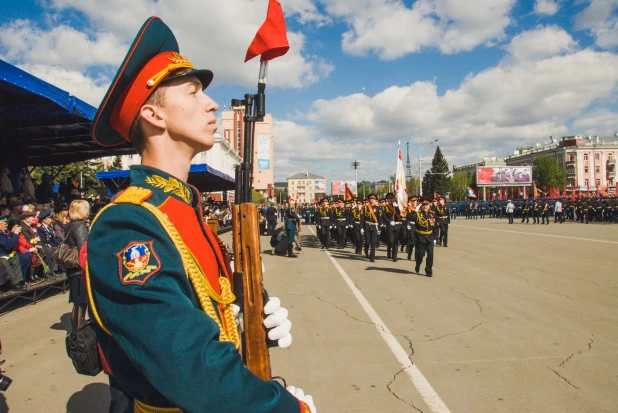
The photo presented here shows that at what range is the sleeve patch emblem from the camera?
1005 mm

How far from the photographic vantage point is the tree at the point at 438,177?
10150 centimetres

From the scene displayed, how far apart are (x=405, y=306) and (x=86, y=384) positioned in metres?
4.78

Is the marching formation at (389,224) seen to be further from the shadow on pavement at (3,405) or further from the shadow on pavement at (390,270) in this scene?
the shadow on pavement at (3,405)

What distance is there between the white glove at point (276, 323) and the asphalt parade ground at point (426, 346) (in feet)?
7.97

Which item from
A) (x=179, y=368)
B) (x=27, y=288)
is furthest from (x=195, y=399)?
(x=27, y=288)

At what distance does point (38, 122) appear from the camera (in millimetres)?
10180

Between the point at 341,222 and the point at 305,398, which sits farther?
the point at 341,222

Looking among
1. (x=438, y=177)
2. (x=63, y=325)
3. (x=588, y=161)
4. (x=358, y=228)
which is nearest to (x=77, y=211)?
(x=63, y=325)

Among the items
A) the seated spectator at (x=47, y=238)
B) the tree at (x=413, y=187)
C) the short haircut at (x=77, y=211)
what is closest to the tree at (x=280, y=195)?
the tree at (x=413, y=187)

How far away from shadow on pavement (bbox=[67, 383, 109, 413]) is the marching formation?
755cm

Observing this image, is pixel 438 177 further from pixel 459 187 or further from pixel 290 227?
pixel 290 227

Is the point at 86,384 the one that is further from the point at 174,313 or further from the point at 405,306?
the point at 405,306

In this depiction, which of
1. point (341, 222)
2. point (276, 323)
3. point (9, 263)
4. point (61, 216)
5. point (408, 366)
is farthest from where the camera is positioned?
point (341, 222)

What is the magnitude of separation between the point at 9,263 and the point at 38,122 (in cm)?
406
